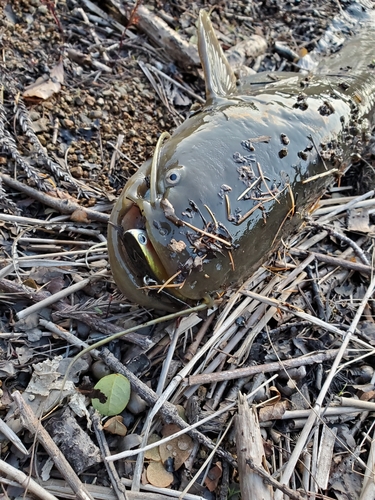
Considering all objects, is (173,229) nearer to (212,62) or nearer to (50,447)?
(50,447)

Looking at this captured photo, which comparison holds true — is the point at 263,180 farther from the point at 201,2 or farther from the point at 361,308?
the point at 201,2

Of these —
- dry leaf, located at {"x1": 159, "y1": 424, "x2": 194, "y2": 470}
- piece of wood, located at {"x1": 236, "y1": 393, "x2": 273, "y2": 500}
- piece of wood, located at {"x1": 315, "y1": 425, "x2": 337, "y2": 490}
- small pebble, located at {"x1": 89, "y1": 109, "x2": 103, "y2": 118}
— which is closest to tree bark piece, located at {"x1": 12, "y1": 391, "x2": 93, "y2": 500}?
dry leaf, located at {"x1": 159, "y1": 424, "x2": 194, "y2": 470}

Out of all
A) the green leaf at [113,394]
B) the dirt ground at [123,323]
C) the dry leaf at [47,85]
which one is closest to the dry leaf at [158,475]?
the dirt ground at [123,323]

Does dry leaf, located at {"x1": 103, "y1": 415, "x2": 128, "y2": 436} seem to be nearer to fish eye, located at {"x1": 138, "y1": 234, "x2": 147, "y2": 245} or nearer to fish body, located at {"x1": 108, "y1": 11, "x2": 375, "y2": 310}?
fish body, located at {"x1": 108, "y1": 11, "x2": 375, "y2": 310}

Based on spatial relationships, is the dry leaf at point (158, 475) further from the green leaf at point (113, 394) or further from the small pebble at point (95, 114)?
the small pebble at point (95, 114)

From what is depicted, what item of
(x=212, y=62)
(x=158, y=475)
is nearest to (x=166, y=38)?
(x=212, y=62)
